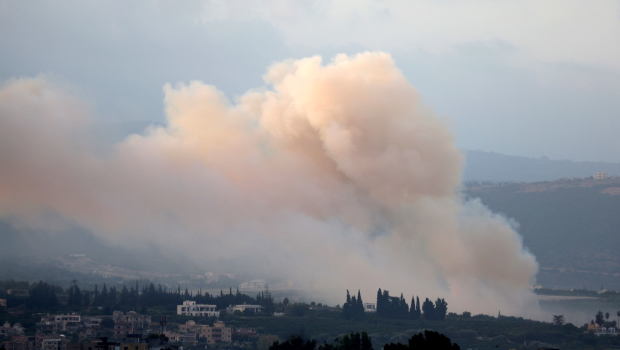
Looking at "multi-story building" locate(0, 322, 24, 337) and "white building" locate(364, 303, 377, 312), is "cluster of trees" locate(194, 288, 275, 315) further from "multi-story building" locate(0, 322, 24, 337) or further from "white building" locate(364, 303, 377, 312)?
"multi-story building" locate(0, 322, 24, 337)

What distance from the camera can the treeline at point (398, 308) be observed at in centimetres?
11912

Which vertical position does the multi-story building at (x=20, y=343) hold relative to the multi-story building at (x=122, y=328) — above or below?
below

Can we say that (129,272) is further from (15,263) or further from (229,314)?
(229,314)

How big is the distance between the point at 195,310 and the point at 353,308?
1881cm

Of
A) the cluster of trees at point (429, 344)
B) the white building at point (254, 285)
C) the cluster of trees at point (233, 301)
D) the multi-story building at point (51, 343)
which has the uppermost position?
the white building at point (254, 285)

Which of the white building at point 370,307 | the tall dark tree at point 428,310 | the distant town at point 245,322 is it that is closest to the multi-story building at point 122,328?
the distant town at point 245,322

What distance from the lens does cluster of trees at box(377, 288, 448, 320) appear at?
119 meters

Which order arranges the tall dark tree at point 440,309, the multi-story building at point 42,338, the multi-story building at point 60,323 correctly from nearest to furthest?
the multi-story building at point 42,338 < the multi-story building at point 60,323 < the tall dark tree at point 440,309

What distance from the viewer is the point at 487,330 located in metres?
110

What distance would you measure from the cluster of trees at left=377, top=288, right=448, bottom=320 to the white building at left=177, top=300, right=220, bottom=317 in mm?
19445

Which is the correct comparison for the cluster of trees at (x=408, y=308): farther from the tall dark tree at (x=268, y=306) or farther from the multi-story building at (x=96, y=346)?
the multi-story building at (x=96, y=346)

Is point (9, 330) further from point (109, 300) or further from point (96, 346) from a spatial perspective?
point (96, 346)

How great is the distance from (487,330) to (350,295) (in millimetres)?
25597

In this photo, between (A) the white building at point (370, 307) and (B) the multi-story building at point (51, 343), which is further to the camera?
(A) the white building at point (370, 307)
